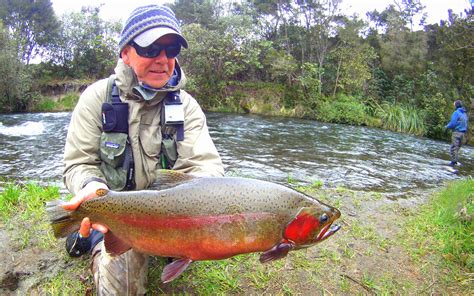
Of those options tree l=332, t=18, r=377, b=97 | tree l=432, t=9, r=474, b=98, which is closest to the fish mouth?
tree l=432, t=9, r=474, b=98

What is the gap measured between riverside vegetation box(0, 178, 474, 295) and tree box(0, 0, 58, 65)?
33.9 m

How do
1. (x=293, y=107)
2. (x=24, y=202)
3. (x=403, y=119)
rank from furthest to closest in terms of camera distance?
(x=293, y=107) < (x=403, y=119) < (x=24, y=202)

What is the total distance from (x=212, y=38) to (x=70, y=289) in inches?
1113

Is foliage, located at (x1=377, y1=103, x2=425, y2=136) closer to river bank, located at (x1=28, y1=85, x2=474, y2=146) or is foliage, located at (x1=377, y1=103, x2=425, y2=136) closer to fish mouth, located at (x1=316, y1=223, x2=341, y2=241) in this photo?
river bank, located at (x1=28, y1=85, x2=474, y2=146)

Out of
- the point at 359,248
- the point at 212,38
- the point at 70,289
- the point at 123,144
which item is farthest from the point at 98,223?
the point at 212,38

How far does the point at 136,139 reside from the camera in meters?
2.96

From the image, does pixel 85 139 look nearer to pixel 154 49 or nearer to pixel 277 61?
Result: pixel 154 49

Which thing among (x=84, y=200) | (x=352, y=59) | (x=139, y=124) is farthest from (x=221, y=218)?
(x=352, y=59)

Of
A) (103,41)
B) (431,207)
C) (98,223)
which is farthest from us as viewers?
(103,41)

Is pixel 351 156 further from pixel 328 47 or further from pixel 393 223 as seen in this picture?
pixel 328 47

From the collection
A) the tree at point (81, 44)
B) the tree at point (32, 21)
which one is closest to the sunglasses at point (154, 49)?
the tree at point (81, 44)

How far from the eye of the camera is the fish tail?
7.31ft

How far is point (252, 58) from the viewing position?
3048cm

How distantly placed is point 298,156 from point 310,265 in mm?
9264
